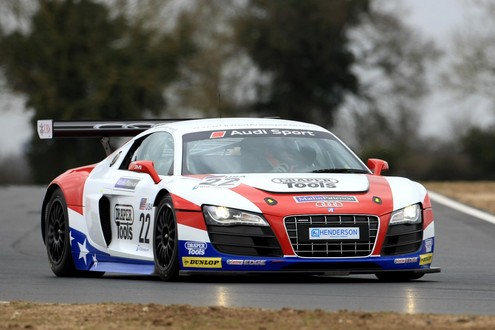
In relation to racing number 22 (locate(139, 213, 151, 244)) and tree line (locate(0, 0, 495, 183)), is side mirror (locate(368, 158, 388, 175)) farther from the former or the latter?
tree line (locate(0, 0, 495, 183))

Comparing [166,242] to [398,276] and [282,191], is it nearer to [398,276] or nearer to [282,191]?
[282,191]

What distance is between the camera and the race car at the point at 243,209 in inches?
465

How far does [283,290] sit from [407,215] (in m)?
1.33

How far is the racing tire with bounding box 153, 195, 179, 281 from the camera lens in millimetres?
12031

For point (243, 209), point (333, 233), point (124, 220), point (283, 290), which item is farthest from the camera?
point (124, 220)

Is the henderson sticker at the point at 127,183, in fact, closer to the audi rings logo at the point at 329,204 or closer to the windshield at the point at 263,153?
the windshield at the point at 263,153

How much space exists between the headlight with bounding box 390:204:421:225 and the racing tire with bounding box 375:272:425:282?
47cm

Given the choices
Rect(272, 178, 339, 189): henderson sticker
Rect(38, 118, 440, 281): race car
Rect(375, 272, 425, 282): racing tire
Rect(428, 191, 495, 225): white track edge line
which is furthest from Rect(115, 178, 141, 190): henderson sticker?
Rect(428, 191, 495, 225): white track edge line

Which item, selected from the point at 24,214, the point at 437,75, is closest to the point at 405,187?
the point at 24,214

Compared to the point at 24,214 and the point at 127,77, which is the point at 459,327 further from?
the point at 127,77

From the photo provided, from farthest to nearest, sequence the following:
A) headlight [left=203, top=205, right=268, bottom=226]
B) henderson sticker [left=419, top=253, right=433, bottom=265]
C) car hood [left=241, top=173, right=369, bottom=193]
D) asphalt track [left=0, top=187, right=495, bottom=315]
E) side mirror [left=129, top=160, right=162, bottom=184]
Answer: side mirror [left=129, top=160, right=162, bottom=184], henderson sticker [left=419, top=253, right=433, bottom=265], car hood [left=241, top=173, right=369, bottom=193], headlight [left=203, top=205, right=268, bottom=226], asphalt track [left=0, top=187, right=495, bottom=315]

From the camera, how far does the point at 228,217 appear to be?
11.8m

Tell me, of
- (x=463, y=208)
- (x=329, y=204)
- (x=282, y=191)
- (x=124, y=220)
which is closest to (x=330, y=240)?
(x=329, y=204)

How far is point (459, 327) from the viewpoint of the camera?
28.3ft
